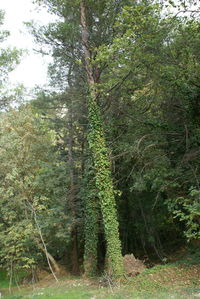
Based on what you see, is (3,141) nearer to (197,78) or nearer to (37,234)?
(37,234)

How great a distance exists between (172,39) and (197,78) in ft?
8.43

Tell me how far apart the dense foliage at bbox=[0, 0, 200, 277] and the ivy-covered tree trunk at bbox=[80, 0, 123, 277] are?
1.5 inches

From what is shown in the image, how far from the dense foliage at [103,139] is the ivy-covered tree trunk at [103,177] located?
4cm

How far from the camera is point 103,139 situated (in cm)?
1015

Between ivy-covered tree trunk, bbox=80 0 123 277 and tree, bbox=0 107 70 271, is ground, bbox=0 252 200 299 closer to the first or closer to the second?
ivy-covered tree trunk, bbox=80 0 123 277

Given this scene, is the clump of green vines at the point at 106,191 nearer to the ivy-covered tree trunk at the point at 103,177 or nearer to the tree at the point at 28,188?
the ivy-covered tree trunk at the point at 103,177

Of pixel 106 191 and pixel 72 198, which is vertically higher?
pixel 72 198

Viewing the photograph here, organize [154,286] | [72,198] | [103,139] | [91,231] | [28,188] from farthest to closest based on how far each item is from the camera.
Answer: [72,198] < [28,188] < [91,231] < [103,139] < [154,286]

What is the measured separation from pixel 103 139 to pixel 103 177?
1519mm

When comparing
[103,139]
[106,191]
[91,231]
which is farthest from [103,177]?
[91,231]

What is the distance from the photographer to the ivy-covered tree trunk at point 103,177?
9.30m

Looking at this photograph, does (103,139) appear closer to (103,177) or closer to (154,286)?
(103,177)

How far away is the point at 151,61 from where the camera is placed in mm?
9367

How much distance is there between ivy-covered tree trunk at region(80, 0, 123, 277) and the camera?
366 inches
